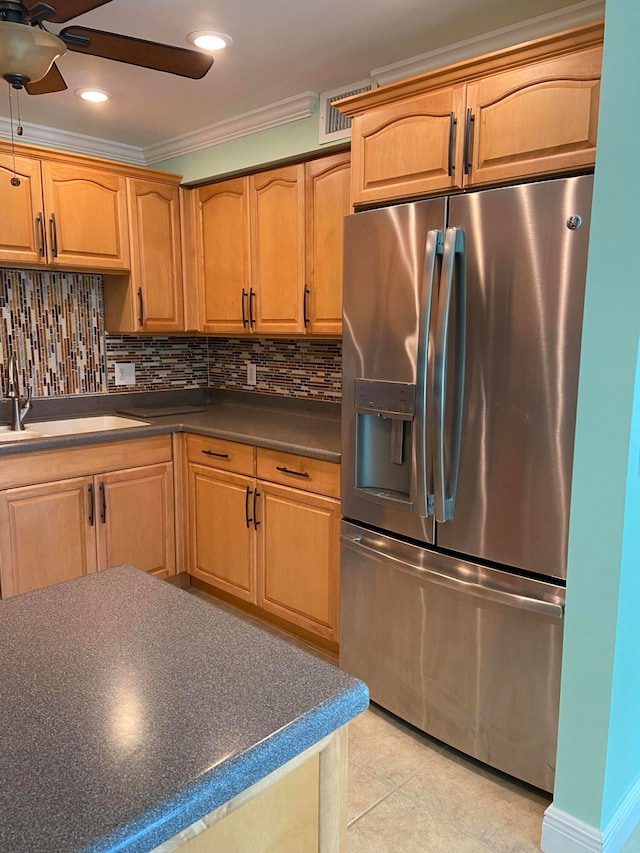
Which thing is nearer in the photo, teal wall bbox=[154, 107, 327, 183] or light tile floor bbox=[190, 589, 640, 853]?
light tile floor bbox=[190, 589, 640, 853]

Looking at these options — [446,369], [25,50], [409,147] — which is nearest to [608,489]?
[446,369]

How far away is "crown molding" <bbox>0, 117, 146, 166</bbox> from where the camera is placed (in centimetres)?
318

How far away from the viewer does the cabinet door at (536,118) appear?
5.33 feet

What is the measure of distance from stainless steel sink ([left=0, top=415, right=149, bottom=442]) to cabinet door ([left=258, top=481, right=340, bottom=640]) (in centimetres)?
89

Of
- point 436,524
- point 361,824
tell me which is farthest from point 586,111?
point 361,824

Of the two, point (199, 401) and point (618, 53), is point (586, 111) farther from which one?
point (199, 401)

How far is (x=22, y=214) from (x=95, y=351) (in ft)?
2.77

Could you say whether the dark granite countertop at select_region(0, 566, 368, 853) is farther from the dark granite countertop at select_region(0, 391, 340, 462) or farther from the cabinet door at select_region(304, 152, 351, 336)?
the cabinet door at select_region(304, 152, 351, 336)

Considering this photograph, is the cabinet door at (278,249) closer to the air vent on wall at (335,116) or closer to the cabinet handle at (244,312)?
the cabinet handle at (244,312)

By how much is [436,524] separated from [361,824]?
901 mm

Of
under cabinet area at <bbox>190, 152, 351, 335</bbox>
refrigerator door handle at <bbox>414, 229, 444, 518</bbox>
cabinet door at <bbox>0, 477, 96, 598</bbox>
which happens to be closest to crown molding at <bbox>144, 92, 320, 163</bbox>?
under cabinet area at <bbox>190, 152, 351, 335</bbox>

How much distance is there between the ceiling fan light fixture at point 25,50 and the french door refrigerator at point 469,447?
1.04 metres

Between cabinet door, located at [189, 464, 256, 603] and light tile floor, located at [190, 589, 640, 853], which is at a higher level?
cabinet door, located at [189, 464, 256, 603]

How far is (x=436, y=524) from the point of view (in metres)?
2.02
